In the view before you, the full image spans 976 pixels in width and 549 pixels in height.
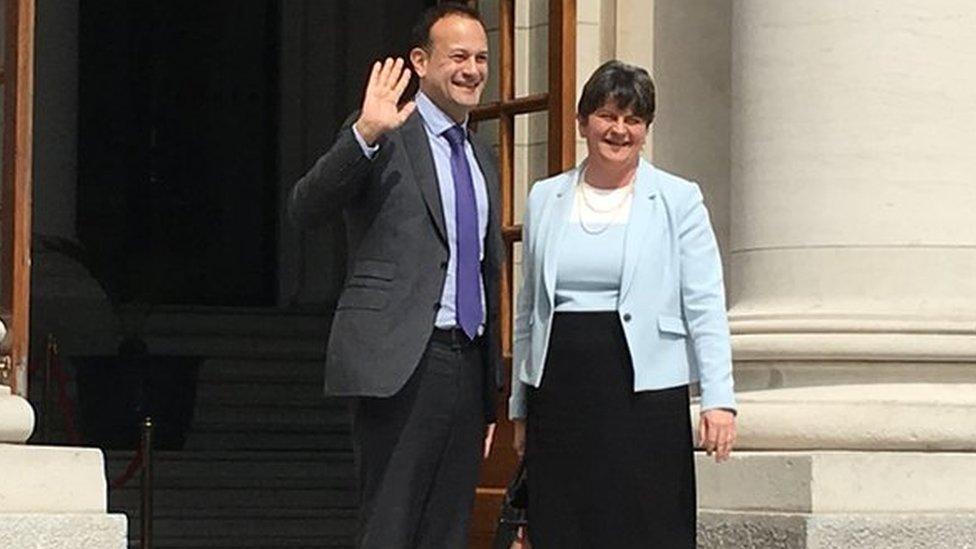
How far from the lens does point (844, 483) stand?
8.61 m

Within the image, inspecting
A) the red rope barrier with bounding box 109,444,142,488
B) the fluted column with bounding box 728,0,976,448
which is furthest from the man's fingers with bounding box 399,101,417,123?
the red rope barrier with bounding box 109,444,142,488

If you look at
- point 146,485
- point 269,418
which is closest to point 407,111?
point 146,485

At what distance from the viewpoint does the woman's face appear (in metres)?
6.92

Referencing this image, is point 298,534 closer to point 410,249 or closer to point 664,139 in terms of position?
point 664,139

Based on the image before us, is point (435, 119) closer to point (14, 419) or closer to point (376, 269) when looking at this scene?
point (376, 269)

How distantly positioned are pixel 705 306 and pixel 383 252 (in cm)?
87

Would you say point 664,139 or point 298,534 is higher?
point 664,139

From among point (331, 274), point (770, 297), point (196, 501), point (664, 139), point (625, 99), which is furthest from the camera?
point (331, 274)

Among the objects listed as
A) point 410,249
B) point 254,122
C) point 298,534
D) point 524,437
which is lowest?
point 298,534

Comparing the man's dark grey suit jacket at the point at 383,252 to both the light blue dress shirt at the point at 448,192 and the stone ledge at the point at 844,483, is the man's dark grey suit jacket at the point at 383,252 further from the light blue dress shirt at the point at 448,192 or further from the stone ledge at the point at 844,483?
the stone ledge at the point at 844,483

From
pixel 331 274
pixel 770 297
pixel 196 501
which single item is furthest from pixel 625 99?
pixel 331 274

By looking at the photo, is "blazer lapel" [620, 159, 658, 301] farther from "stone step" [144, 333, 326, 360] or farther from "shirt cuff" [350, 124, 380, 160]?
"stone step" [144, 333, 326, 360]

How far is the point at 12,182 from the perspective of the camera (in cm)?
861

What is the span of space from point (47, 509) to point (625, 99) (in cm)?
247
